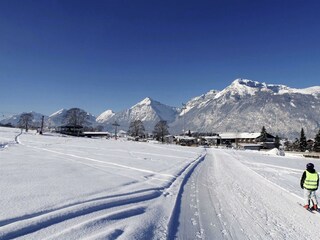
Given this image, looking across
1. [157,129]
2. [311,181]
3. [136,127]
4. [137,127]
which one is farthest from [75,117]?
[311,181]

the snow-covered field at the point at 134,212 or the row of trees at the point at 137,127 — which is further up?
the row of trees at the point at 137,127

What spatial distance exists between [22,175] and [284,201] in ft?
33.3

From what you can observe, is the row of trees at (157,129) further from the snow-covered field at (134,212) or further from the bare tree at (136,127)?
A: the snow-covered field at (134,212)

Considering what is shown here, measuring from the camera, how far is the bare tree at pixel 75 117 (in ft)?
390

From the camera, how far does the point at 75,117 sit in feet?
392

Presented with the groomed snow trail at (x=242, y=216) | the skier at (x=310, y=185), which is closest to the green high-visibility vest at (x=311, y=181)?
the skier at (x=310, y=185)

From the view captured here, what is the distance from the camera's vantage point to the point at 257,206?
9.98m

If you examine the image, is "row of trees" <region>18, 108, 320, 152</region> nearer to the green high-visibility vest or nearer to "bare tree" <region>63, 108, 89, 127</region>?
"bare tree" <region>63, 108, 89, 127</region>

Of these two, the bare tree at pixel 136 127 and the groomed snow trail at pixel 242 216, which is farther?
the bare tree at pixel 136 127

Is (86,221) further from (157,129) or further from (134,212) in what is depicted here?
(157,129)

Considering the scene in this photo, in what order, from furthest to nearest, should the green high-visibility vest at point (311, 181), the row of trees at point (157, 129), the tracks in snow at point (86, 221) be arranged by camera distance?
the row of trees at point (157, 129) < the green high-visibility vest at point (311, 181) < the tracks in snow at point (86, 221)

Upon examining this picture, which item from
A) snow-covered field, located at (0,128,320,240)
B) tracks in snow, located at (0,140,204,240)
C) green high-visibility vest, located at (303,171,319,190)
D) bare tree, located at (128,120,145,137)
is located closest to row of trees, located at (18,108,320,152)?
bare tree, located at (128,120,145,137)

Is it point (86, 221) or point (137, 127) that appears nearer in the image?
point (86, 221)

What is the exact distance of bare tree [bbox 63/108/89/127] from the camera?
119m
